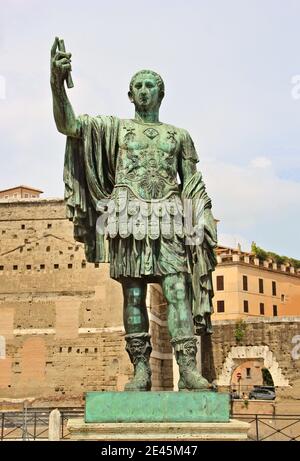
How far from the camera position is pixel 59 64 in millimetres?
4594

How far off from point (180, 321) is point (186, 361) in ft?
0.82

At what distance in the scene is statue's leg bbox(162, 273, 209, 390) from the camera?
462cm

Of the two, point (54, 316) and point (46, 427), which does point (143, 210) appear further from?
point (54, 316)

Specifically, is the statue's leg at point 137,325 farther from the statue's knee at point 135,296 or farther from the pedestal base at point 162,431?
the pedestal base at point 162,431

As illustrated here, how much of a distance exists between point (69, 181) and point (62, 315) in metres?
24.5

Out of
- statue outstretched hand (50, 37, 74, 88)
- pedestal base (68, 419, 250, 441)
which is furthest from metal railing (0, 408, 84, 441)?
statue outstretched hand (50, 37, 74, 88)

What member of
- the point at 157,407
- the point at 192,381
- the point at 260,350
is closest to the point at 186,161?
the point at 192,381

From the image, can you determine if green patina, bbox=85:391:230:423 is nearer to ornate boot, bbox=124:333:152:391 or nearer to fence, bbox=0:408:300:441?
ornate boot, bbox=124:333:152:391

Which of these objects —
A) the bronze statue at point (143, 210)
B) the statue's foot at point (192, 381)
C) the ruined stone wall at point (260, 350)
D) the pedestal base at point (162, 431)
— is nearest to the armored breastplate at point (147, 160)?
the bronze statue at point (143, 210)

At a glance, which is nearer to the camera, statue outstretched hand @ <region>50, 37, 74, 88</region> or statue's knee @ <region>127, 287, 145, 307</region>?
statue outstretched hand @ <region>50, 37, 74, 88</region>

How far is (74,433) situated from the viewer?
13.7 feet
